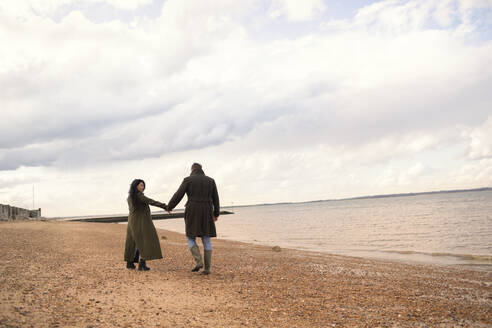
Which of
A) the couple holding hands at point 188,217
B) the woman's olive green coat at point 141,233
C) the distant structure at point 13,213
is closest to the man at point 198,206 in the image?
the couple holding hands at point 188,217

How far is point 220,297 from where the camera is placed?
6102mm

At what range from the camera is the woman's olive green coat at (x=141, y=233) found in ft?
26.8

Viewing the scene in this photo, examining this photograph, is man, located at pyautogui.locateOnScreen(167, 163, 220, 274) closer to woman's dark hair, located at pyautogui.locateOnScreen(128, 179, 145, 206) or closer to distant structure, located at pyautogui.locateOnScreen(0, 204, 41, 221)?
woman's dark hair, located at pyautogui.locateOnScreen(128, 179, 145, 206)

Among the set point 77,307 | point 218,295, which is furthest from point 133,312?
point 218,295

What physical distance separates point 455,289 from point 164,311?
7385 mm

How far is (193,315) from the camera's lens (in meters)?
5.09

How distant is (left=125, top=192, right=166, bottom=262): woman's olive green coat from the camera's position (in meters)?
8.16

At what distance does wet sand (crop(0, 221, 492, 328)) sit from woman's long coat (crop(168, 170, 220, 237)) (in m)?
1.03

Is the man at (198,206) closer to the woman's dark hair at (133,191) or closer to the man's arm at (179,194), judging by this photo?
the man's arm at (179,194)

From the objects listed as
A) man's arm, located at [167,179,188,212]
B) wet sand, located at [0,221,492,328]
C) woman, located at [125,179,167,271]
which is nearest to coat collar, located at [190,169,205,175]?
man's arm, located at [167,179,188,212]

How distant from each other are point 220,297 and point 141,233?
3.03 meters

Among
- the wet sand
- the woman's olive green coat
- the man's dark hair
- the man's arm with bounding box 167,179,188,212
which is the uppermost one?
the man's dark hair

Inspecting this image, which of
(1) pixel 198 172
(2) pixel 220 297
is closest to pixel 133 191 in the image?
(1) pixel 198 172

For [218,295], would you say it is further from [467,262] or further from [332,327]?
[467,262]
